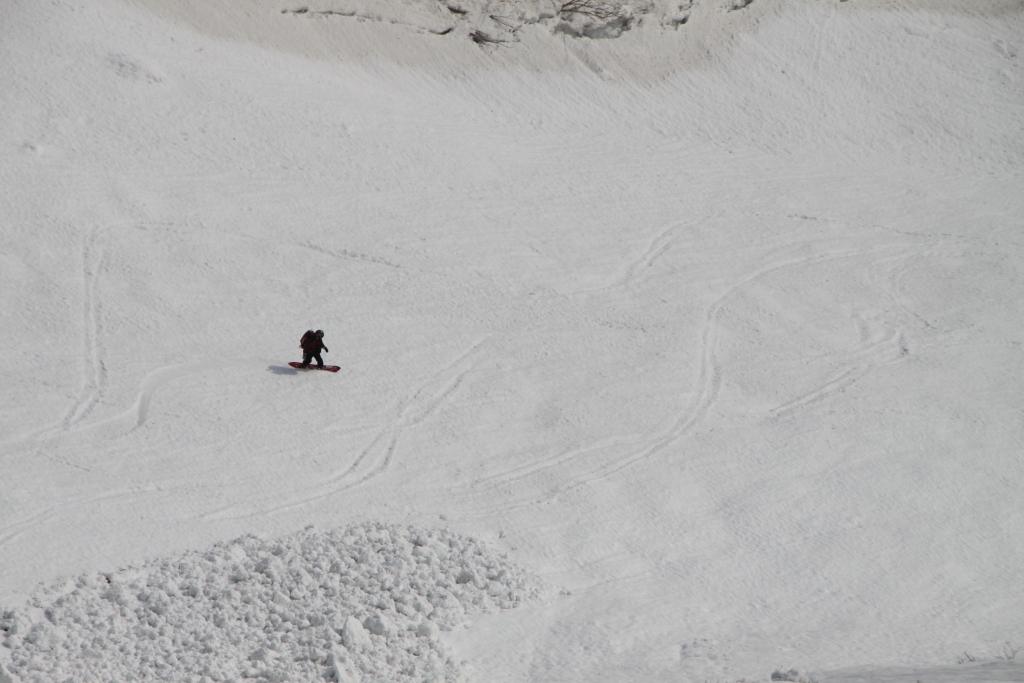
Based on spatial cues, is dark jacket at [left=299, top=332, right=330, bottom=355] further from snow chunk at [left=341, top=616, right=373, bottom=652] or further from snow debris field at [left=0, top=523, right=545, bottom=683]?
snow chunk at [left=341, top=616, right=373, bottom=652]

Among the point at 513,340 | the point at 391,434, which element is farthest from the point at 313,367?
the point at 513,340

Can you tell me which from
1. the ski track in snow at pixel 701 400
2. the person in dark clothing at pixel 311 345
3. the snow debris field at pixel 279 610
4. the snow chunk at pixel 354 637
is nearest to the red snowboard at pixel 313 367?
the person in dark clothing at pixel 311 345

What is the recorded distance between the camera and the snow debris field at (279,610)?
350 inches

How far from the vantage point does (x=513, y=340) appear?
16219 mm

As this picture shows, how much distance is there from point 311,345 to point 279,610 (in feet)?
18.1

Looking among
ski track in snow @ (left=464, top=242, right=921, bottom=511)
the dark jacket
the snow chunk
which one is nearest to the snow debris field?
the snow chunk

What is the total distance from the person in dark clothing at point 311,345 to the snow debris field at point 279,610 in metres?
3.91

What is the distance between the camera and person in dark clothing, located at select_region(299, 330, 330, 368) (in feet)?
47.6

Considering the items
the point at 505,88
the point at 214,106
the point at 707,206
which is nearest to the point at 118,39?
the point at 214,106

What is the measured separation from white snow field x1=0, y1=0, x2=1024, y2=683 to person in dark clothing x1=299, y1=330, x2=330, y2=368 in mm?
277

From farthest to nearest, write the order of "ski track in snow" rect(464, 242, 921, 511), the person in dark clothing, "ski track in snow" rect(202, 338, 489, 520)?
the person in dark clothing → "ski track in snow" rect(464, 242, 921, 511) → "ski track in snow" rect(202, 338, 489, 520)

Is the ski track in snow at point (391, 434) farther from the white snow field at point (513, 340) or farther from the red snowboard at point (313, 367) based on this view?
the red snowboard at point (313, 367)

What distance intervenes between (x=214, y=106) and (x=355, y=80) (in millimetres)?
3026

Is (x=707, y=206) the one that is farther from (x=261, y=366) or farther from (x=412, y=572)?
(x=412, y=572)
